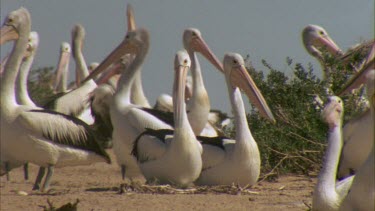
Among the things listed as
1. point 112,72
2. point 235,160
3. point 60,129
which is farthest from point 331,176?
point 112,72

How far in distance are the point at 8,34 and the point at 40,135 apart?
1.77m

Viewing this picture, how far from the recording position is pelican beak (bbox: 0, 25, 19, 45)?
1138 cm

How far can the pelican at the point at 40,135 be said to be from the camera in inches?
394

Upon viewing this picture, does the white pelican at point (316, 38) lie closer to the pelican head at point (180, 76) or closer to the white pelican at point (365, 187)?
the pelican head at point (180, 76)

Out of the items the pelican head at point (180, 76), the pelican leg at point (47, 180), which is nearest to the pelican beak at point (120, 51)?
the pelican head at point (180, 76)

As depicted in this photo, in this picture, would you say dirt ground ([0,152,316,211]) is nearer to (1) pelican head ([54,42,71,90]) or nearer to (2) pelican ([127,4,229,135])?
(2) pelican ([127,4,229,135])

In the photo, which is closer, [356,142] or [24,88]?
[356,142]

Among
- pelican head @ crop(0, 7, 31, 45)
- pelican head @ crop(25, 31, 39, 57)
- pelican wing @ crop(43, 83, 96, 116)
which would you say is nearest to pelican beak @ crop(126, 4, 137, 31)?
pelican head @ crop(25, 31, 39, 57)

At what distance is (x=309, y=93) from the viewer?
34.3ft

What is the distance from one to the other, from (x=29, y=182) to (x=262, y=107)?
10.4 ft

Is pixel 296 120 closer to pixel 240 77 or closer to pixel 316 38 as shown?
pixel 240 77

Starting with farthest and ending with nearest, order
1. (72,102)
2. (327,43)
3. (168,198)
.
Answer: (327,43) → (72,102) → (168,198)

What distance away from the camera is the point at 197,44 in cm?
1291

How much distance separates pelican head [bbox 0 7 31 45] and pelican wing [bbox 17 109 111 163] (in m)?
1.35
